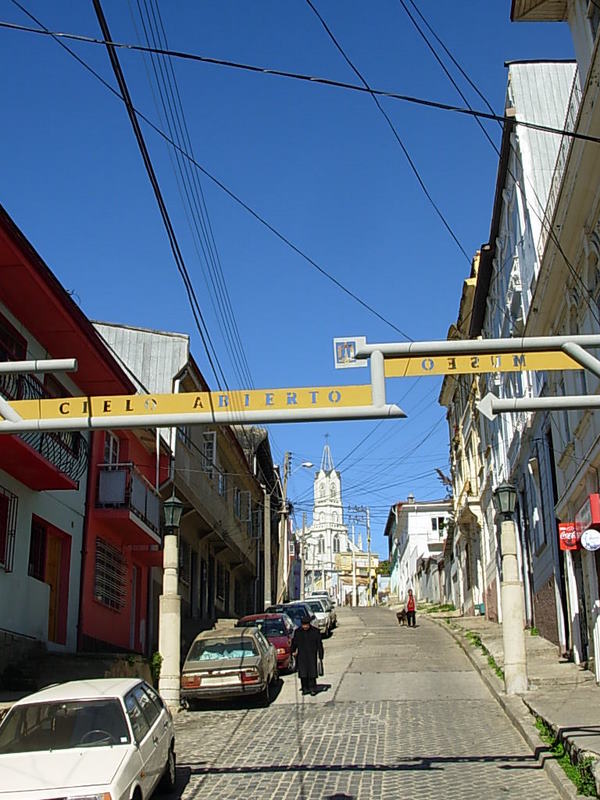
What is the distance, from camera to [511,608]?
58.1 feet

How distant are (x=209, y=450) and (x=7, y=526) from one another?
16.4 metres

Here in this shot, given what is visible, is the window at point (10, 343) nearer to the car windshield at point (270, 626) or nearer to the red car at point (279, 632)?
the red car at point (279, 632)

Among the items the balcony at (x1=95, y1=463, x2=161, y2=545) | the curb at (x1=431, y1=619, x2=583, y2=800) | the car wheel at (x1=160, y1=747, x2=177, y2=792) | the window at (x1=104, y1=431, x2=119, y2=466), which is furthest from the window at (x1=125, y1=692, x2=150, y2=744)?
the window at (x1=104, y1=431, x2=119, y2=466)

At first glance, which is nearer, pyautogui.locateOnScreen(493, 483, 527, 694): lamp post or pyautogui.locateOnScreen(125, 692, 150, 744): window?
pyautogui.locateOnScreen(125, 692, 150, 744): window

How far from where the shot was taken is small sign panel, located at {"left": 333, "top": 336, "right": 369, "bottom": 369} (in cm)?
936

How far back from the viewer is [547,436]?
2281cm

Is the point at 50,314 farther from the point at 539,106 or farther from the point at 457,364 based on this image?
the point at 539,106

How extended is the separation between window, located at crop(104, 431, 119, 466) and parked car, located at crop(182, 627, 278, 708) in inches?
243

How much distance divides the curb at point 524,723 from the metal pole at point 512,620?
0.37 metres

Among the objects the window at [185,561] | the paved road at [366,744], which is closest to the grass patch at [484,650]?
the paved road at [366,744]

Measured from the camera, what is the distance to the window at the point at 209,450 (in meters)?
33.0

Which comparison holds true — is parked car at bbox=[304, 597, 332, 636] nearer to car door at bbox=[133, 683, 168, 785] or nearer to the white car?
car door at bbox=[133, 683, 168, 785]

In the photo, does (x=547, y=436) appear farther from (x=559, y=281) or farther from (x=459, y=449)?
(x=459, y=449)

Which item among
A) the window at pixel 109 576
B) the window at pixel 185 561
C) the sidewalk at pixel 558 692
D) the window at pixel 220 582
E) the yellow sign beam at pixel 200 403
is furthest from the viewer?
the window at pixel 220 582
